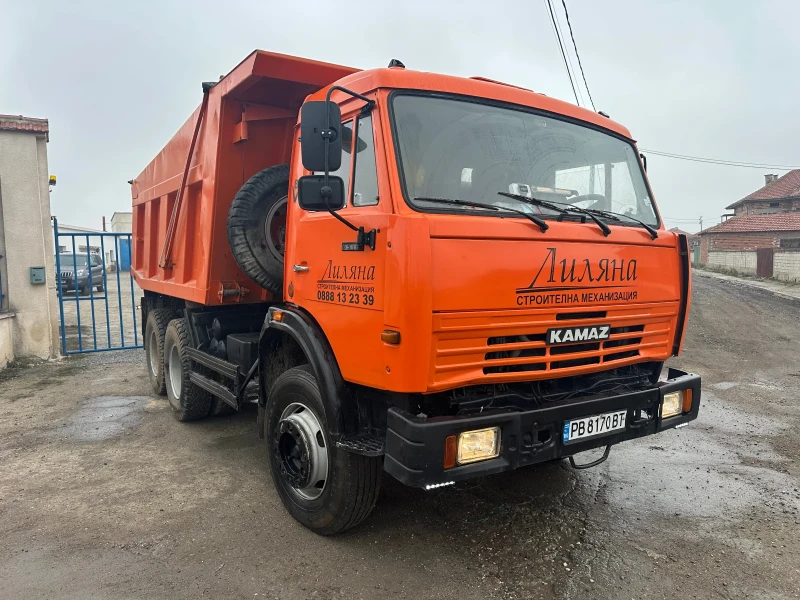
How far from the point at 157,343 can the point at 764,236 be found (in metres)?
42.7

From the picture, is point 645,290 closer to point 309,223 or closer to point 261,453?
point 309,223

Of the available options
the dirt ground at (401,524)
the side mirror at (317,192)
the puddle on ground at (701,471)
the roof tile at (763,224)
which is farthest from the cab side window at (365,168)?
the roof tile at (763,224)

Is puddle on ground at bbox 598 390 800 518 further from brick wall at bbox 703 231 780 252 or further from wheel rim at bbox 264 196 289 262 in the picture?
brick wall at bbox 703 231 780 252

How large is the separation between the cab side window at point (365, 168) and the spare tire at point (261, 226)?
1.37m

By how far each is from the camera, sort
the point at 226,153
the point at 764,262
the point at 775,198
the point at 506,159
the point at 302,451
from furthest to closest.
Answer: the point at 775,198 < the point at 764,262 < the point at 226,153 < the point at 302,451 < the point at 506,159

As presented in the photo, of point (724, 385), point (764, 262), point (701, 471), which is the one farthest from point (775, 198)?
point (701, 471)

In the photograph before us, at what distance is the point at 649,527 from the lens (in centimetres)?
347

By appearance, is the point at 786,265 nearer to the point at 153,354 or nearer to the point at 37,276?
the point at 153,354

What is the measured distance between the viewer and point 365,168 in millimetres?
3023

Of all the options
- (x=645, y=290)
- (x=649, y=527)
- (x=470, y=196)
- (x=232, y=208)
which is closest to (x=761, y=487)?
(x=649, y=527)

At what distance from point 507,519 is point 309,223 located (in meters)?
2.20

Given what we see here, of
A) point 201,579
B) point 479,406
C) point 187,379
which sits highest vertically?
point 479,406

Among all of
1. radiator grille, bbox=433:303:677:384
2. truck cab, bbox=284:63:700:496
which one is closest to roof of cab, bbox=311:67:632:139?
truck cab, bbox=284:63:700:496

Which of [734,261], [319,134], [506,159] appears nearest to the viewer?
[319,134]
